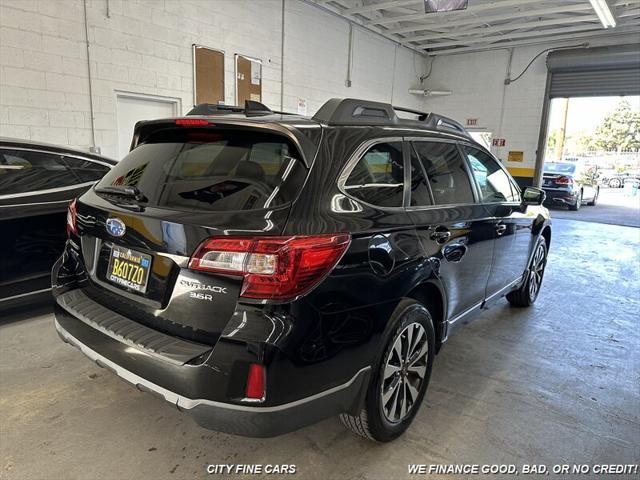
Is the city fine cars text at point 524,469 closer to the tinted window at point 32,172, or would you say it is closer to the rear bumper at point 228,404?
the rear bumper at point 228,404

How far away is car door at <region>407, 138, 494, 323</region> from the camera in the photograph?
2.18 m

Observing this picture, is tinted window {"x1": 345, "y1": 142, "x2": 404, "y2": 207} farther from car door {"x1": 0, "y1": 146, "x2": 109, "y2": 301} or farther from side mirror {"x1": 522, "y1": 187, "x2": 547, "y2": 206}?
car door {"x1": 0, "y1": 146, "x2": 109, "y2": 301}

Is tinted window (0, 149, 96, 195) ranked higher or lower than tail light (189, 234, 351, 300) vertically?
higher

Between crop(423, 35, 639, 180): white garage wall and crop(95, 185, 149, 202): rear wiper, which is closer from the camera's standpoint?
crop(95, 185, 149, 202): rear wiper

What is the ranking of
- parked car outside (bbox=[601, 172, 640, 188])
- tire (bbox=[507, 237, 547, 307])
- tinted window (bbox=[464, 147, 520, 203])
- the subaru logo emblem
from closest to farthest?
the subaru logo emblem, tinted window (bbox=[464, 147, 520, 203]), tire (bbox=[507, 237, 547, 307]), parked car outside (bbox=[601, 172, 640, 188])

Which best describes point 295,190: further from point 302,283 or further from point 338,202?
point 302,283

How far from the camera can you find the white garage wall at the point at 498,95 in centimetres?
1141

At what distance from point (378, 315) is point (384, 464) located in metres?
0.68

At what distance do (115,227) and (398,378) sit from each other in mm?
1360

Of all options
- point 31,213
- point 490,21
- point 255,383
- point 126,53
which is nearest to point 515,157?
point 490,21

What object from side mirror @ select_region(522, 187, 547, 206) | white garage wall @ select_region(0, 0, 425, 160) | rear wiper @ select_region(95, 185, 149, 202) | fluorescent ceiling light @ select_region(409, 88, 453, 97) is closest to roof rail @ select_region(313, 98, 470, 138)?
rear wiper @ select_region(95, 185, 149, 202)

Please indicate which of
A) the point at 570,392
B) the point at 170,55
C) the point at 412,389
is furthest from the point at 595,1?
the point at 412,389

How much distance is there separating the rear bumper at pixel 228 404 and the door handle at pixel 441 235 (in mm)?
746

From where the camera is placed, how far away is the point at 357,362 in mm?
1719
